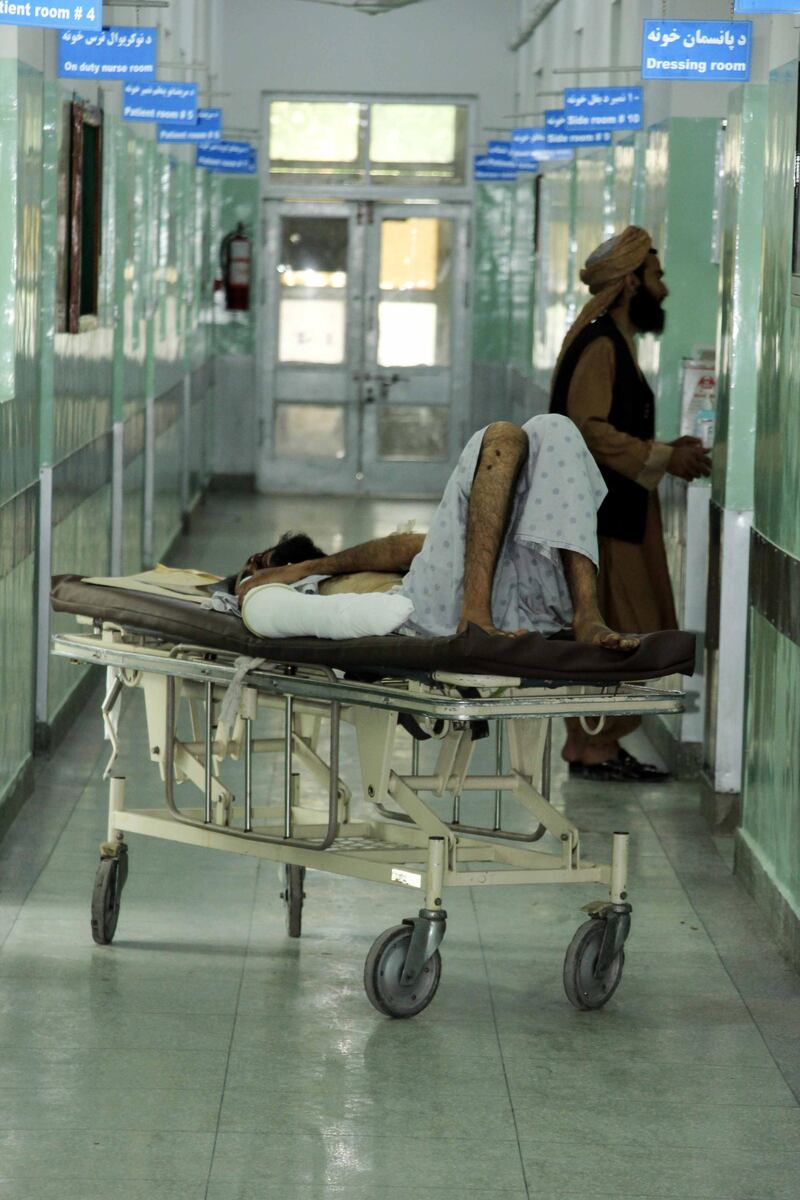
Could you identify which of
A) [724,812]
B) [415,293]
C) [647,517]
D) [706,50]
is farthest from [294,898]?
[415,293]

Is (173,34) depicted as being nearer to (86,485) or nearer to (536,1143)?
(86,485)

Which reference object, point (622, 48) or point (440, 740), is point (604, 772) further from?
point (622, 48)

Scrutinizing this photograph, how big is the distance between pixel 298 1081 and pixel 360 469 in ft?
42.8

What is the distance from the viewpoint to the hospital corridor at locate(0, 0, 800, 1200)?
366cm

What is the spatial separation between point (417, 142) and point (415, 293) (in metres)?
1.27

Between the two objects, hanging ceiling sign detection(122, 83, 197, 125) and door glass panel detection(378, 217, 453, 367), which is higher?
hanging ceiling sign detection(122, 83, 197, 125)

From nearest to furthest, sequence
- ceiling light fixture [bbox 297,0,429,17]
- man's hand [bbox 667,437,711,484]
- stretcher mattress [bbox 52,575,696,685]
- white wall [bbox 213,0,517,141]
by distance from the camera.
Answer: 1. stretcher mattress [bbox 52,575,696,685]
2. man's hand [bbox 667,437,711,484]
3. ceiling light fixture [bbox 297,0,429,17]
4. white wall [bbox 213,0,517,141]

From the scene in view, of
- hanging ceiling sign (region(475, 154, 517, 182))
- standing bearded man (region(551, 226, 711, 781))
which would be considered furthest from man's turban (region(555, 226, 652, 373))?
hanging ceiling sign (region(475, 154, 517, 182))

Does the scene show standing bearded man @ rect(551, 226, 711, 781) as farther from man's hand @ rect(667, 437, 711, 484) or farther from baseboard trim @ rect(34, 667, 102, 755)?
baseboard trim @ rect(34, 667, 102, 755)

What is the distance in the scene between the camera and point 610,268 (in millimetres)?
6168

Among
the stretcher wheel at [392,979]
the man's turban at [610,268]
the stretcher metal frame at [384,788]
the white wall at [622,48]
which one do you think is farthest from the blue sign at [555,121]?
the stretcher wheel at [392,979]

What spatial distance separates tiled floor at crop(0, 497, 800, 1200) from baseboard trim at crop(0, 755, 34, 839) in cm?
7

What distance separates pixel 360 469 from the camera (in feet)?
54.6

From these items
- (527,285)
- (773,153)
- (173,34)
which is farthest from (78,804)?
(527,285)
